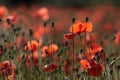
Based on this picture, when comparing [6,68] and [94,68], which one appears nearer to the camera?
[94,68]

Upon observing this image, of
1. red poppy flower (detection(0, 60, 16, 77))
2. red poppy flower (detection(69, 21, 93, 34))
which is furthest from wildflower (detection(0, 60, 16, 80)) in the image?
red poppy flower (detection(69, 21, 93, 34))

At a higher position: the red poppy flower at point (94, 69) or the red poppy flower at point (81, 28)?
the red poppy flower at point (81, 28)

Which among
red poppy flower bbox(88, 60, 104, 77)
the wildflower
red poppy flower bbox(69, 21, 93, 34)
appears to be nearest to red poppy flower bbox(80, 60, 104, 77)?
red poppy flower bbox(88, 60, 104, 77)

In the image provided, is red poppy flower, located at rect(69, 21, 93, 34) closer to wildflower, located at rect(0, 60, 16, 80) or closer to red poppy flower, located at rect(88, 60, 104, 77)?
red poppy flower, located at rect(88, 60, 104, 77)

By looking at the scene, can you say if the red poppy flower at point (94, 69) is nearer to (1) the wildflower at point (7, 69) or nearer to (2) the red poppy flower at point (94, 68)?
(2) the red poppy flower at point (94, 68)

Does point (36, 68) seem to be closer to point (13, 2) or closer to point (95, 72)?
point (95, 72)

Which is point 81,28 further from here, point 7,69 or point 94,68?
point 7,69

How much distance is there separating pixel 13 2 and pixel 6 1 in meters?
1.07

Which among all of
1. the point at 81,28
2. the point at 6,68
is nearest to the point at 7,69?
the point at 6,68

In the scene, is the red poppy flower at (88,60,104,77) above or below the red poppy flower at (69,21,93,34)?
below

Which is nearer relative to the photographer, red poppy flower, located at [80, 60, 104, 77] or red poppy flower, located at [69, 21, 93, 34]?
red poppy flower, located at [80, 60, 104, 77]

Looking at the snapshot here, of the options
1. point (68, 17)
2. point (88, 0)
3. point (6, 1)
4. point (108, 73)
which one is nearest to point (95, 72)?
point (108, 73)

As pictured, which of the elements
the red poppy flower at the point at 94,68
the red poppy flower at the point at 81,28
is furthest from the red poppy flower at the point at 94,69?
the red poppy flower at the point at 81,28

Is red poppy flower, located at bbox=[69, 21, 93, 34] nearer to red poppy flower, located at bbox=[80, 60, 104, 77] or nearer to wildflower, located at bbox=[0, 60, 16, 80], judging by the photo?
red poppy flower, located at bbox=[80, 60, 104, 77]
